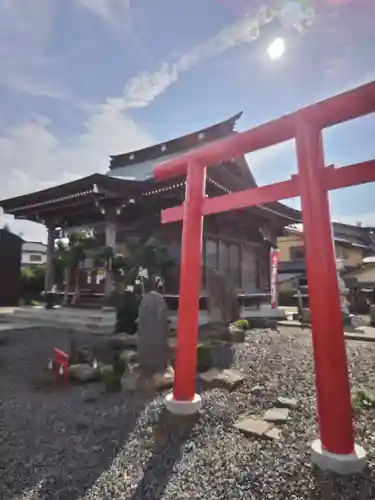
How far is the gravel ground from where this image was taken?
220 cm

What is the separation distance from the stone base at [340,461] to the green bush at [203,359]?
263cm

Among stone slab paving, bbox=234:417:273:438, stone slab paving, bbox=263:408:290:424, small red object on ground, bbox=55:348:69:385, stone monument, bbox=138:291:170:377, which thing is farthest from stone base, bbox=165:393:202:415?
small red object on ground, bbox=55:348:69:385

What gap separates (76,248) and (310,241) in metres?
8.27

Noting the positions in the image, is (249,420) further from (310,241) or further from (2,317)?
(2,317)

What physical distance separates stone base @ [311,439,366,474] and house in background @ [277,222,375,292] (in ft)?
65.0

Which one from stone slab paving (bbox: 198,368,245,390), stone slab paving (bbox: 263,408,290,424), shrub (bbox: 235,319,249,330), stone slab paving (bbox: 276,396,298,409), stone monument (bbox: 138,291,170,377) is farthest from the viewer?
shrub (bbox: 235,319,249,330)

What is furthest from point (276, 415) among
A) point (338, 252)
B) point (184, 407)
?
point (338, 252)

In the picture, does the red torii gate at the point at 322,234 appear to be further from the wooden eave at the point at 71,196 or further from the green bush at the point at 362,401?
the wooden eave at the point at 71,196

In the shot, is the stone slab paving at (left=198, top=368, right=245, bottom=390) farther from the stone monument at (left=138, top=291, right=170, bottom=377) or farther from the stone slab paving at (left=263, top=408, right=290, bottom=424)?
the stone slab paving at (left=263, top=408, right=290, bottom=424)

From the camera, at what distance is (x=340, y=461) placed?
227cm

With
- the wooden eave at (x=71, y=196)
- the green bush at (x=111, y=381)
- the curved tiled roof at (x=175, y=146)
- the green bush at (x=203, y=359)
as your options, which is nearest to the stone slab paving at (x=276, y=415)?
the green bush at (x=203, y=359)

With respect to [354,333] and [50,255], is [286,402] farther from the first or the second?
[50,255]

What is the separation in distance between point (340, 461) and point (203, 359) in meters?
2.83

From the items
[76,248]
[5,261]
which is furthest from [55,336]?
[5,261]
